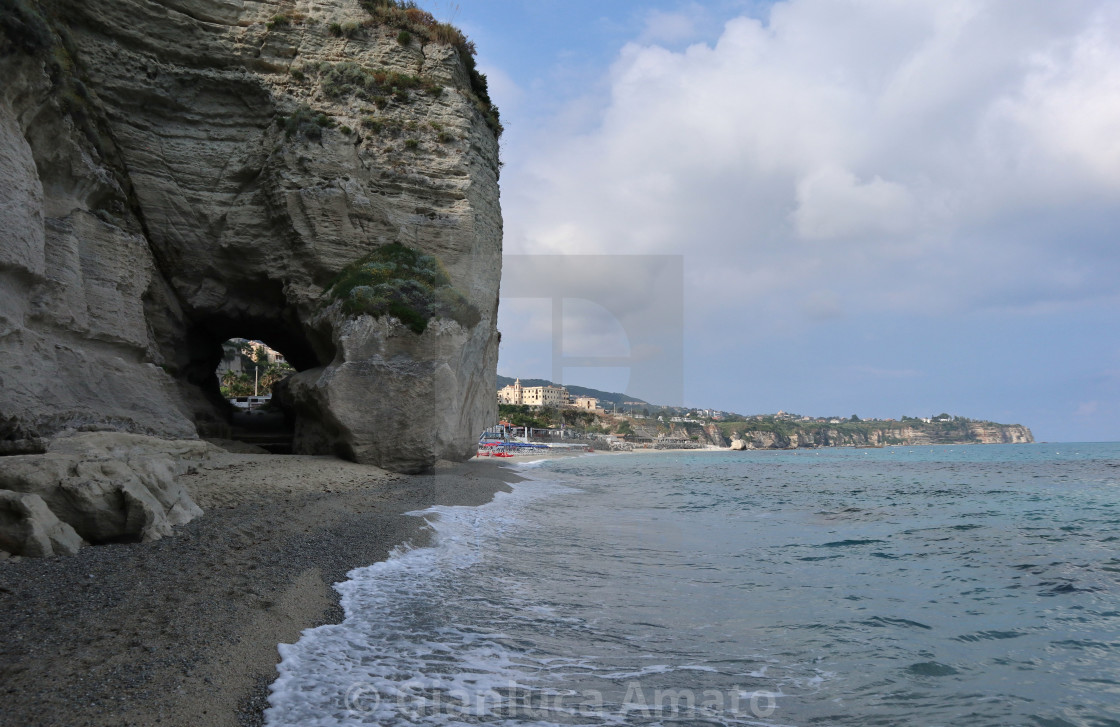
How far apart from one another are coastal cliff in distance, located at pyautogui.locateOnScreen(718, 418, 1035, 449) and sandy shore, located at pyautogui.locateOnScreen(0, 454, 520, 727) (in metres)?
155

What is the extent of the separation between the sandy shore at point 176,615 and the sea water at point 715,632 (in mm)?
309

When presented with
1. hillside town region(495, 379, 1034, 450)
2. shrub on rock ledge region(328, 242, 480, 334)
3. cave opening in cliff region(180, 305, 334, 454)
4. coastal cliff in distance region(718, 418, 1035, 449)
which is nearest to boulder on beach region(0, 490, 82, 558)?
shrub on rock ledge region(328, 242, 480, 334)

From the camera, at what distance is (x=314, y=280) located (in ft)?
57.5

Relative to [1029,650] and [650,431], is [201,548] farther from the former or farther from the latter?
[650,431]

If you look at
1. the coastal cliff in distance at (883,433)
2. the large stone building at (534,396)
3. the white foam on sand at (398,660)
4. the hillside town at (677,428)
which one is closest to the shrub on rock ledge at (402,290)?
the white foam on sand at (398,660)

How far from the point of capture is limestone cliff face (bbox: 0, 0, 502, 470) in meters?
11.9

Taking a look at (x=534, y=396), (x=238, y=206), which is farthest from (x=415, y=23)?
(x=534, y=396)

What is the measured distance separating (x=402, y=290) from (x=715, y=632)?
12.9 metres

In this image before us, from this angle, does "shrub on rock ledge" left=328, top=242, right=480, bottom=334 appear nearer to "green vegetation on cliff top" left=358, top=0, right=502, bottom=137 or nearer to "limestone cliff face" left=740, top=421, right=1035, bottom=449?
"green vegetation on cliff top" left=358, top=0, right=502, bottom=137

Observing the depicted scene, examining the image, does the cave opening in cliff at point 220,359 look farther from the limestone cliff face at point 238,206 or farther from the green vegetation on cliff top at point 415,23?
the green vegetation on cliff top at point 415,23

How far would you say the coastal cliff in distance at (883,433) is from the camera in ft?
522

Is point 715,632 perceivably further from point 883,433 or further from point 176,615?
point 883,433

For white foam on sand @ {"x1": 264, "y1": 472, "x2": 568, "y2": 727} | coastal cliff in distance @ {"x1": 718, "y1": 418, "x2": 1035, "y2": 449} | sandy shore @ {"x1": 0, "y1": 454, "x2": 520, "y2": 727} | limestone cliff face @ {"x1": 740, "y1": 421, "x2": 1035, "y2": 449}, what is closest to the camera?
sandy shore @ {"x1": 0, "y1": 454, "x2": 520, "y2": 727}

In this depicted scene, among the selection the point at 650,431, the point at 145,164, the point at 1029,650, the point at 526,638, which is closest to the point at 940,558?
the point at 1029,650
